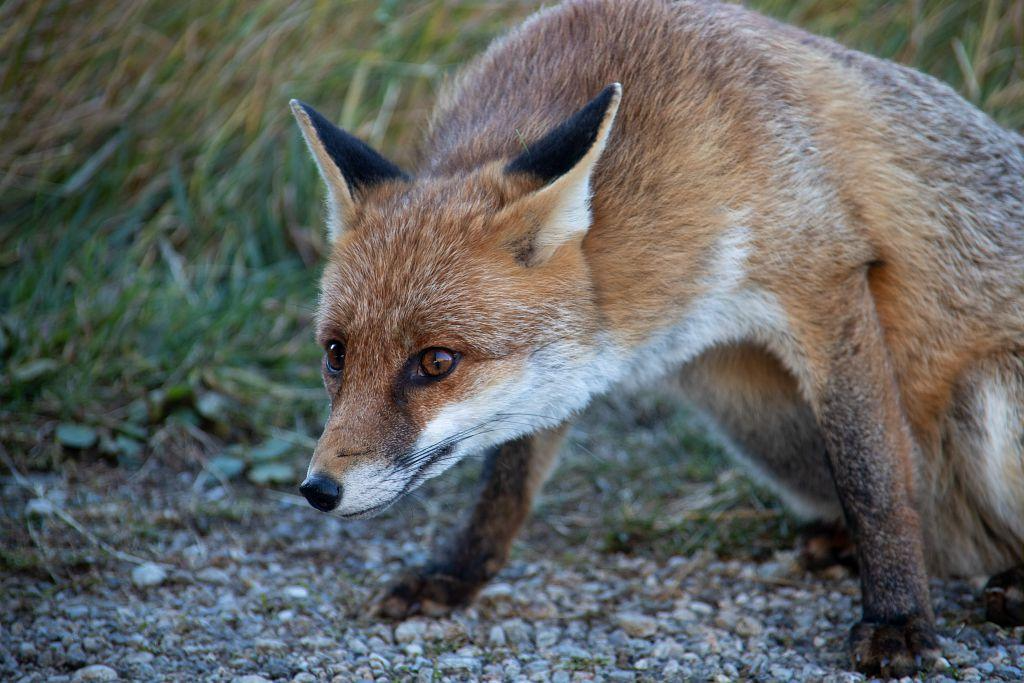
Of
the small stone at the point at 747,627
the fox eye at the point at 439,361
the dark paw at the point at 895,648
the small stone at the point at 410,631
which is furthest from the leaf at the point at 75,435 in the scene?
the dark paw at the point at 895,648

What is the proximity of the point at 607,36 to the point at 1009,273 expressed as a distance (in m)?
1.88

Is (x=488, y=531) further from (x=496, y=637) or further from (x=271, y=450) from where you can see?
(x=271, y=450)

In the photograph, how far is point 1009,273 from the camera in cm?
400

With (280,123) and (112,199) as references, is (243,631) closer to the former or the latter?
(112,199)

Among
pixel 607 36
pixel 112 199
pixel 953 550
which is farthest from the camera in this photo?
pixel 112 199

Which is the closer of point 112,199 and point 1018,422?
point 1018,422

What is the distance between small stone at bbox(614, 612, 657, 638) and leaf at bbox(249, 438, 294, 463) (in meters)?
2.16

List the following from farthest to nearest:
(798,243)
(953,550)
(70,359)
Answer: (70,359) → (953,550) → (798,243)

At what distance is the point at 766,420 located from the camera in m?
4.22

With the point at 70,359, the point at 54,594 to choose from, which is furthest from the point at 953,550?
the point at 70,359

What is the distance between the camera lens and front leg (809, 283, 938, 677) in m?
3.65

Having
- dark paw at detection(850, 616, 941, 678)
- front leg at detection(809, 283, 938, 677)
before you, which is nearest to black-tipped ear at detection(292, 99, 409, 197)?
front leg at detection(809, 283, 938, 677)

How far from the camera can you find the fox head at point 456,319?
3178 millimetres

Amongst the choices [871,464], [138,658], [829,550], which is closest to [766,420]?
[871,464]
